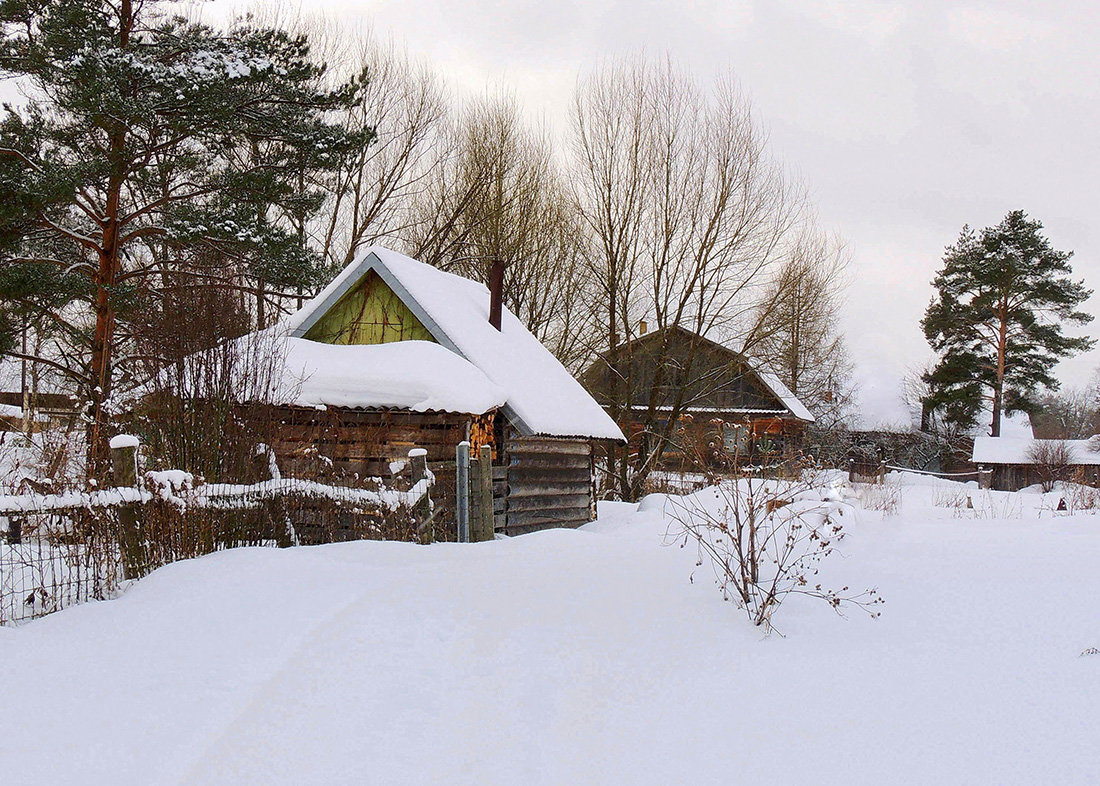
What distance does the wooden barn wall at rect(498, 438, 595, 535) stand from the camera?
1299cm

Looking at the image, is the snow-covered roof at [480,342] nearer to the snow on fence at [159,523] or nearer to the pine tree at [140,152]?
the pine tree at [140,152]

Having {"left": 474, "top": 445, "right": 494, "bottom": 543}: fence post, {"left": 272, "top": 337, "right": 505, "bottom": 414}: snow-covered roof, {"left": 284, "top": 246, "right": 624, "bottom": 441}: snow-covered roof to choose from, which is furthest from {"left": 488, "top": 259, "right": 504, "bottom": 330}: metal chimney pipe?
{"left": 474, "top": 445, "right": 494, "bottom": 543}: fence post

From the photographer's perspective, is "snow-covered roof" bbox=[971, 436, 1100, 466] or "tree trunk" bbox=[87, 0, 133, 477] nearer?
"tree trunk" bbox=[87, 0, 133, 477]

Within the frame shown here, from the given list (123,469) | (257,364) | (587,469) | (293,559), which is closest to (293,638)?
(293,559)

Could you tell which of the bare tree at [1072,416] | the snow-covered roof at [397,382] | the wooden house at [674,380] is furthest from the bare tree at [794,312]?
the bare tree at [1072,416]

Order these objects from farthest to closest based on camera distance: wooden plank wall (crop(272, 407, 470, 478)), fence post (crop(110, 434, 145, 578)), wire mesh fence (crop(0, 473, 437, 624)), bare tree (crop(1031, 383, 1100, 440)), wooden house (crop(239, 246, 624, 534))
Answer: bare tree (crop(1031, 383, 1100, 440)) < wooden plank wall (crop(272, 407, 470, 478)) < wooden house (crop(239, 246, 624, 534)) < fence post (crop(110, 434, 145, 578)) < wire mesh fence (crop(0, 473, 437, 624))

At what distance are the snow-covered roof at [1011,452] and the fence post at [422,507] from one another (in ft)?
114

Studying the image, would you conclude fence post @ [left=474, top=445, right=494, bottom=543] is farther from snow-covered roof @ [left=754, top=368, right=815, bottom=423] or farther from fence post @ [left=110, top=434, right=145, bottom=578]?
snow-covered roof @ [left=754, top=368, right=815, bottom=423]

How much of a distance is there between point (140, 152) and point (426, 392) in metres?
7.89

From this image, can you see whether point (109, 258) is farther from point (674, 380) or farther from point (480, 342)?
point (674, 380)

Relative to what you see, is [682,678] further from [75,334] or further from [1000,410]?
[1000,410]

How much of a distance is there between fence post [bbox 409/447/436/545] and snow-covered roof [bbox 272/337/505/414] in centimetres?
287

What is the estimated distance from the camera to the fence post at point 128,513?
6.06 meters

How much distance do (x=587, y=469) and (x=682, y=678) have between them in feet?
36.4
